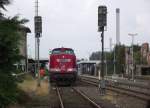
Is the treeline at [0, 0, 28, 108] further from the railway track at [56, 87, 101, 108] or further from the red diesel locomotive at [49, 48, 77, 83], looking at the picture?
the red diesel locomotive at [49, 48, 77, 83]

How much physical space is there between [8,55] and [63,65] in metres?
38.3

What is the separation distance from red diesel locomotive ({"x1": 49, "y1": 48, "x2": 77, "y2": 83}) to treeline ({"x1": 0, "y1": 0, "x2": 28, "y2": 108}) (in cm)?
3673

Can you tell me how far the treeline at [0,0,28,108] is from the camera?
1443 cm

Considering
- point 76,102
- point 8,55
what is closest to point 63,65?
point 76,102

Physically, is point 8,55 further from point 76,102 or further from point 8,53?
point 76,102

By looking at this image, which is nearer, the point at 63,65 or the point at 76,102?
the point at 76,102

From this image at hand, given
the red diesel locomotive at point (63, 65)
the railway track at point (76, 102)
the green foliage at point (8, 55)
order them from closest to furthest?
the green foliage at point (8, 55) < the railway track at point (76, 102) < the red diesel locomotive at point (63, 65)

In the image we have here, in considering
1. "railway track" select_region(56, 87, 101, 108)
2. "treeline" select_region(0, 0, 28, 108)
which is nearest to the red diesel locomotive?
"railway track" select_region(56, 87, 101, 108)

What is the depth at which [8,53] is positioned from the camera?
1520 centimetres

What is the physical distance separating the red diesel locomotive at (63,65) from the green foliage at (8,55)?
120ft

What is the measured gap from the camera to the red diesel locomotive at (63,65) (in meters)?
52.8

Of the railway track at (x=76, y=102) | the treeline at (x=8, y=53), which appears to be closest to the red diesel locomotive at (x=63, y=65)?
the railway track at (x=76, y=102)

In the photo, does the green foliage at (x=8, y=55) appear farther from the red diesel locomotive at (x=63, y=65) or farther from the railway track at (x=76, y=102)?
the red diesel locomotive at (x=63, y=65)

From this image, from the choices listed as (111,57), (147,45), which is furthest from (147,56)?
(111,57)
